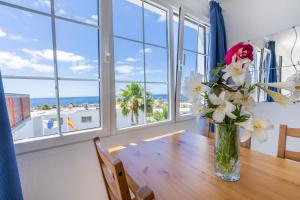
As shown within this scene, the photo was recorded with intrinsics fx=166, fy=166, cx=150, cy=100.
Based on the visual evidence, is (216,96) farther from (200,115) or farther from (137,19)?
(137,19)

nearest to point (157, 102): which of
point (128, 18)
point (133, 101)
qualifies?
point (133, 101)

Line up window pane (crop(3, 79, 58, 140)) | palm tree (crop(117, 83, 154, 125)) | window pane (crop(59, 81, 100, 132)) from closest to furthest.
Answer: window pane (crop(3, 79, 58, 140)) → window pane (crop(59, 81, 100, 132)) → palm tree (crop(117, 83, 154, 125))

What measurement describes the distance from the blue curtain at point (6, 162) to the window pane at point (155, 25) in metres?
1.40

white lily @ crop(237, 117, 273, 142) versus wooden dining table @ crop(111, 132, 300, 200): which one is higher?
white lily @ crop(237, 117, 273, 142)

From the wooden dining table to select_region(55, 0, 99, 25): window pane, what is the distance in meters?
1.12

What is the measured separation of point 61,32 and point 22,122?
28.6 inches

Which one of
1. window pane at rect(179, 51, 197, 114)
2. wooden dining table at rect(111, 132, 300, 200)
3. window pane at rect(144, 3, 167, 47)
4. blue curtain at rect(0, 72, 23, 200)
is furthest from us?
window pane at rect(179, 51, 197, 114)

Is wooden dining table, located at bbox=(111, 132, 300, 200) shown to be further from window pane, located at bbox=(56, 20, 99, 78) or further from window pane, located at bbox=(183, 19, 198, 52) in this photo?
window pane, located at bbox=(183, 19, 198, 52)

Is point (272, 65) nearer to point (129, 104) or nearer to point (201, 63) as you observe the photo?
point (201, 63)

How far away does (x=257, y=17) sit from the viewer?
6.89 ft

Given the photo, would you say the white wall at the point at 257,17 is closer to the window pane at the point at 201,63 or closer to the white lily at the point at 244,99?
the window pane at the point at 201,63

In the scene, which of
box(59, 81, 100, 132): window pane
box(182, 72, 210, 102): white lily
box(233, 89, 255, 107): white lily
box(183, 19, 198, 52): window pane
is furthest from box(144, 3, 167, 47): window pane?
box(233, 89, 255, 107): white lily

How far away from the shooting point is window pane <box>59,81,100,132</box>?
1333 mm

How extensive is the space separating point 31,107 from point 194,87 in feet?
3.82
